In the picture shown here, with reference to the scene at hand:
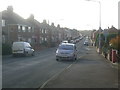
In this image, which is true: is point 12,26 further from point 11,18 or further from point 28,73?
point 28,73

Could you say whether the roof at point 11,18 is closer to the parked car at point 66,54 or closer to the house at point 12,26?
the house at point 12,26

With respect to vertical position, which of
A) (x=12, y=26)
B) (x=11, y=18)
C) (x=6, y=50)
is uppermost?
(x=11, y=18)

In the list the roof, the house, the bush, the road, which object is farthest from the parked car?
the roof

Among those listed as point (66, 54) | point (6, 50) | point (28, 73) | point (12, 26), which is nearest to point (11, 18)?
point (12, 26)

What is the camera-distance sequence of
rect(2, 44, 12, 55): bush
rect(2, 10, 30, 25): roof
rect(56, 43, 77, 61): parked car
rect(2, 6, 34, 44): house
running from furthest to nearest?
rect(2, 10, 30, 25): roof, rect(2, 6, 34, 44): house, rect(2, 44, 12, 55): bush, rect(56, 43, 77, 61): parked car

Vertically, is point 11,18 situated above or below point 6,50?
above

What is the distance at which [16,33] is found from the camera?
66.6 metres

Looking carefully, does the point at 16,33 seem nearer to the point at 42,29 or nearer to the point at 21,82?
the point at 42,29

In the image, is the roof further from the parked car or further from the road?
the road

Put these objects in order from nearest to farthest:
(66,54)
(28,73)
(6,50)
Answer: (28,73) → (66,54) → (6,50)

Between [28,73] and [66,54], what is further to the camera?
[66,54]

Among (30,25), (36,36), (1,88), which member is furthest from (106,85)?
(36,36)

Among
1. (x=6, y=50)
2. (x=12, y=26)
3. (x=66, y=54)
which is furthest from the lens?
(x=12, y=26)

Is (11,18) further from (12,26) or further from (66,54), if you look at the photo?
(66,54)
